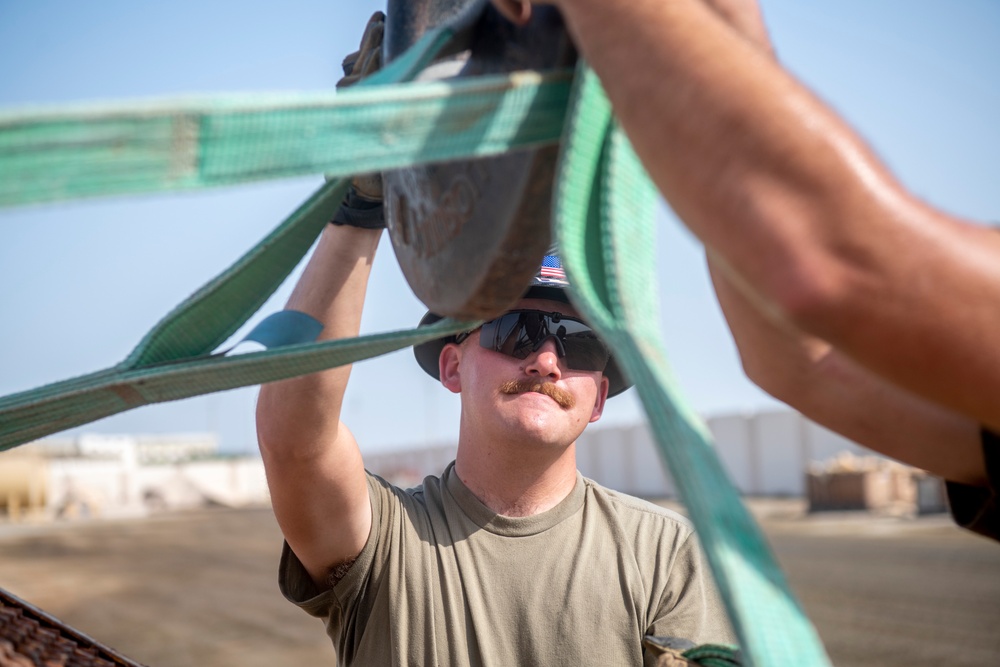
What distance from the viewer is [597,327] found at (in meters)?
0.97

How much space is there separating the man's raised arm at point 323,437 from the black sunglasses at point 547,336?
0.52 metres

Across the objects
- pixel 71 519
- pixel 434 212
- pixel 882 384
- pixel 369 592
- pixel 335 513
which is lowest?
pixel 71 519

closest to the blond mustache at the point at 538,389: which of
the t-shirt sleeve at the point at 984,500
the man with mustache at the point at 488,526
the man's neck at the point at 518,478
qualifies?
the man with mustache at the point at 488,526

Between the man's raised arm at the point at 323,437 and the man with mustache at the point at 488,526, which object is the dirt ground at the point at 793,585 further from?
the man's raised arm at the point at 323,437

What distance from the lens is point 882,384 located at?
120cm

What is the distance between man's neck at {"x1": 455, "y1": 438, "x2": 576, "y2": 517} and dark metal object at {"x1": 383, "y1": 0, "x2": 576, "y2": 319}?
129 cm

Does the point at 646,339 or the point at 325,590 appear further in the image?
the point at 325,590

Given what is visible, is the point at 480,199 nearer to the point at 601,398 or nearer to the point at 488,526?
the point at 488,526

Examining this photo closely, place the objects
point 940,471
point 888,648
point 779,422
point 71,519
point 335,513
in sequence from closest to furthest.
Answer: point 940,471
point 335,513
point 888,648
point 779,422
point 71,519

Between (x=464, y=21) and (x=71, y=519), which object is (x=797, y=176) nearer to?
(x=464, y=21)

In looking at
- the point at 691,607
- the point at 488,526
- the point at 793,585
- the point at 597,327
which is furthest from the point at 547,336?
the point at 793,585

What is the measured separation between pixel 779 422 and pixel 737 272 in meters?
34.4

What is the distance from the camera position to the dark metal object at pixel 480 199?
1.03 metres

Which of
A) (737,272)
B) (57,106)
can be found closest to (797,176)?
(737,272)
